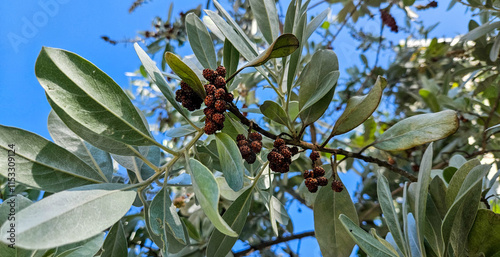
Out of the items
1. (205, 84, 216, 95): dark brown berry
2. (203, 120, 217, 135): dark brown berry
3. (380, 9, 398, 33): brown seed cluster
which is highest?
(380, 9, 398, 33): brown seed cluster

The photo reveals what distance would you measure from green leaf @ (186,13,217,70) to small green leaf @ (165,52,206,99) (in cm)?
15

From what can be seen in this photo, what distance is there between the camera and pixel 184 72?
0.70m

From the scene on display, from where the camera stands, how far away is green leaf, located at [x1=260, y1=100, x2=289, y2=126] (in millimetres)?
813

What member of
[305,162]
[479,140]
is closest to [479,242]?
[305,162]

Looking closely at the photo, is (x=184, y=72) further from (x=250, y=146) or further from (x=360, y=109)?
(x=360, y=109)

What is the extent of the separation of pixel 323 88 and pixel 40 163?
1.84 ft

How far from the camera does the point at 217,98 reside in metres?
0.72

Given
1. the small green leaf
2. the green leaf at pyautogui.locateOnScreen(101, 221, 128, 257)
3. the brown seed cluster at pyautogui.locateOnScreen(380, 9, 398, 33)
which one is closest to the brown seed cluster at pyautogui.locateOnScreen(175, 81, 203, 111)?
the small green leaf

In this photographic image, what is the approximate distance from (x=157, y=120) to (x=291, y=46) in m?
2.33

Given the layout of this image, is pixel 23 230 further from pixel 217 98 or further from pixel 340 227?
pixel 340 227

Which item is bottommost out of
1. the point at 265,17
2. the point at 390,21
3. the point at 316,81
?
the point at 316,81

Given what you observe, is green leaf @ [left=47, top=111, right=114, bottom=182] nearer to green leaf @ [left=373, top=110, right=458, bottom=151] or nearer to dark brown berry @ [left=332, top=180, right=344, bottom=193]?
dark brown berry @ [left=332, top=180, right=344, bottom=193]

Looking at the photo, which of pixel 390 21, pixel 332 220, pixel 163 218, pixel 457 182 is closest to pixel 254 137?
pixel 163 218

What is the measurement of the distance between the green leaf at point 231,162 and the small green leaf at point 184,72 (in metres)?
0.10
